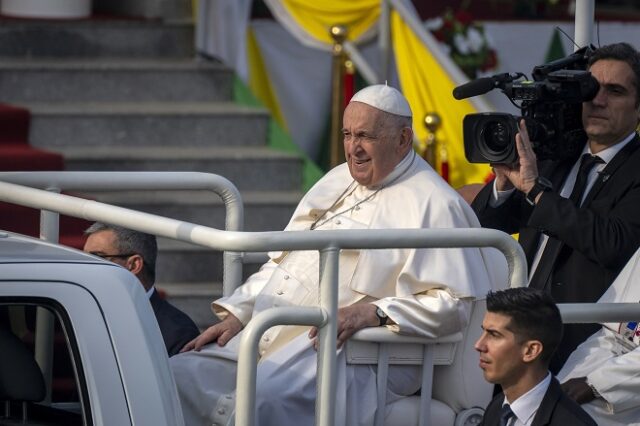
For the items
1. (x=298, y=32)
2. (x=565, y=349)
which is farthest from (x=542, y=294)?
(x=298, y=32)

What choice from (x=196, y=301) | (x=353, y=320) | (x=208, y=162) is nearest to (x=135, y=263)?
(x=353, y=320)

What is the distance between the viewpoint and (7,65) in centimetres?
898

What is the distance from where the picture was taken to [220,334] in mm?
4656

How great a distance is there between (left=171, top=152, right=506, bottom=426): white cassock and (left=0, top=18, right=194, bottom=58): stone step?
192 inches

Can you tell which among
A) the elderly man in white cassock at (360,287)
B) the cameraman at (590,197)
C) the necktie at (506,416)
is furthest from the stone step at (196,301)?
the necktie at (506,416)

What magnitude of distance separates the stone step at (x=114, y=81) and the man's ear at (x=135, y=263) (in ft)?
13.4

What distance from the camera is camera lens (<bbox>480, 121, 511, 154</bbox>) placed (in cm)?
467

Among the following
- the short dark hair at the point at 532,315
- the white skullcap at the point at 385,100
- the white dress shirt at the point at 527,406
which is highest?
the white skullcap at the point at 385,100

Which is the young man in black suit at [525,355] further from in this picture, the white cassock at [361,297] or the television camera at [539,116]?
the television camera at [539,116]

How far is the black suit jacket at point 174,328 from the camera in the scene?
496 centimetres

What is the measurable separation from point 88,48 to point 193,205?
1.57m

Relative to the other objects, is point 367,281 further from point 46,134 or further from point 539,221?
point 46,134

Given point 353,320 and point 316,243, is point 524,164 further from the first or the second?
point 316,243

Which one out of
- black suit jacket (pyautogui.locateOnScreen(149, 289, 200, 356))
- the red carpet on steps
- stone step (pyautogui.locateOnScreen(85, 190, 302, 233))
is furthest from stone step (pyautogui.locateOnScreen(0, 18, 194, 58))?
black suit jacket (pyautogui.locateOnScreen(149, 289, 200, 356))
